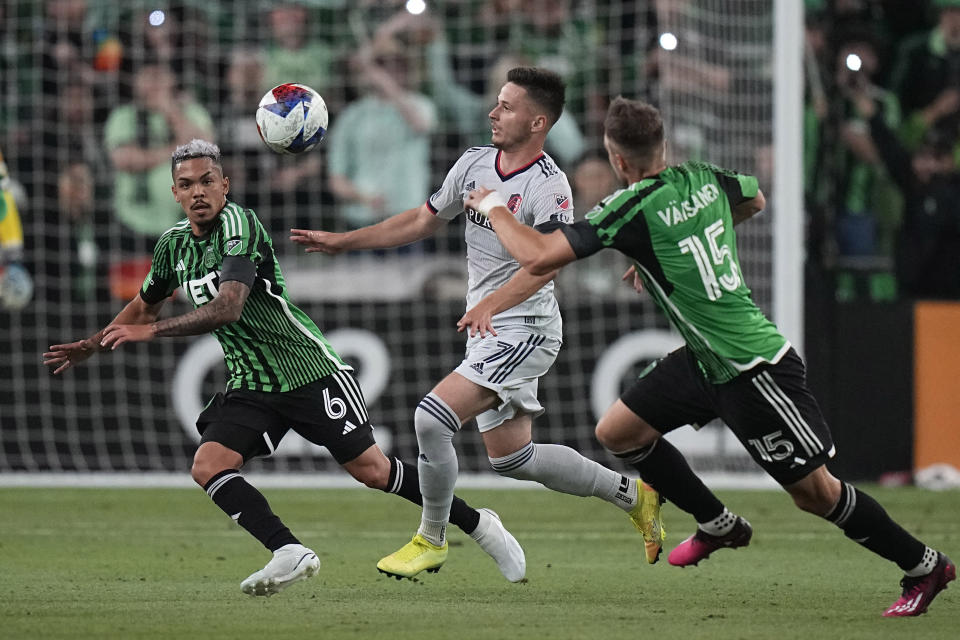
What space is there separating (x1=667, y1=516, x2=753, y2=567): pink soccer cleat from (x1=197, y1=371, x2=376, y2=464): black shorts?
1445 mm

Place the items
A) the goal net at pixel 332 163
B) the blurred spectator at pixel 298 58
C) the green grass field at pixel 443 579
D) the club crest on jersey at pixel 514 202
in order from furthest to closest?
1. the blurred spectator at pixel 298 58
2. the goal net at pixel 332 163
3. the club crest on jersey at pixel 514 202
4. the green grass field at pixel 443 579

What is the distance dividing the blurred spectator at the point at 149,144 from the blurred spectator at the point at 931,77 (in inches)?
235

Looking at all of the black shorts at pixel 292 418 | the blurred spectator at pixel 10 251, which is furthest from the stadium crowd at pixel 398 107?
the black shorts at pixel 292 418

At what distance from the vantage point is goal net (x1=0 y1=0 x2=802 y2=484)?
11.9m

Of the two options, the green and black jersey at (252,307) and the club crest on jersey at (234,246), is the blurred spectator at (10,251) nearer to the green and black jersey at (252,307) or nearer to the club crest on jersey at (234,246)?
the green and black jersey at (252,307)

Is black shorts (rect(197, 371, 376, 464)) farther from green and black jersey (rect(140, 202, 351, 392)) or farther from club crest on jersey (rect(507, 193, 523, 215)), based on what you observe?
club crest on jersey (rect(507, 193, 523, 215))

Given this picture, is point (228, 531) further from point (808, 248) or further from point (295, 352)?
point (808, 248)

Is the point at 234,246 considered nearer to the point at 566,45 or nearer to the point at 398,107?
the point at 398,107

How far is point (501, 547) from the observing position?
6.71 metres

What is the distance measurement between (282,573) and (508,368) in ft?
4.45

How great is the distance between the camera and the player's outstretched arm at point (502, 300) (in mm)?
5969

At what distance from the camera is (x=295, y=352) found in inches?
262

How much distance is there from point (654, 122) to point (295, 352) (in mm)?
1903

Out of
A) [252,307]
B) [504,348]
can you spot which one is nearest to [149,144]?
[252,307]
